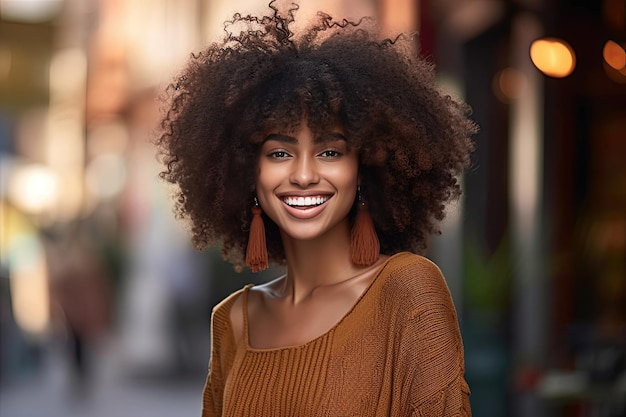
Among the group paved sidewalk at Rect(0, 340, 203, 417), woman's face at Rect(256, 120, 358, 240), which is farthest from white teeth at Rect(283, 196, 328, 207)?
paved sidewalk at Rect(0, 340, 203, 417)

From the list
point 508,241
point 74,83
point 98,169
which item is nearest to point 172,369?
point 508,241

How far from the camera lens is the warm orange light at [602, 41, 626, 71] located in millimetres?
6386

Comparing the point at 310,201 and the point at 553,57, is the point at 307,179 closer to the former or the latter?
the point at 310,201

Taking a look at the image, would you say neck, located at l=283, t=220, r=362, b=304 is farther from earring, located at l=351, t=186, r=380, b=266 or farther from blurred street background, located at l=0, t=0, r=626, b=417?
blurred street background, located at l=0, t=0, r=626, b=417

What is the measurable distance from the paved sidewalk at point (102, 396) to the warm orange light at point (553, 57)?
5041 millimetres

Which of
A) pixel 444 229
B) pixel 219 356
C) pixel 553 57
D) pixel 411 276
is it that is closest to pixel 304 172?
pixel 411 276

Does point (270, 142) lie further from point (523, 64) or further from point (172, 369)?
point (172, 369)

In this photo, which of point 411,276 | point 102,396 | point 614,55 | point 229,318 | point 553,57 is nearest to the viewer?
point 411,276

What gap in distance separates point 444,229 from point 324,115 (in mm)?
4791

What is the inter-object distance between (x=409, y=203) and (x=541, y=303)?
4.01m

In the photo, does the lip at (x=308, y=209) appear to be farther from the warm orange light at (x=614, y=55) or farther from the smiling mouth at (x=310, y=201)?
the warm orange light at (x=614, y=55)

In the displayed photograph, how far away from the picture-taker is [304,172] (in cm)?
331

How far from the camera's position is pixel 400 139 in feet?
11.0

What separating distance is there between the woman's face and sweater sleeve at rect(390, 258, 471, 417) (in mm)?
322
